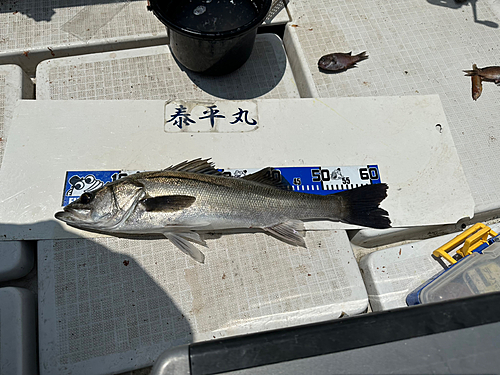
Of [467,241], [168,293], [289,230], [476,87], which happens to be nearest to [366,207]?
[289,230]

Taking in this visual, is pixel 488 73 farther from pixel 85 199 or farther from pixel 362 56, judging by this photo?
pixel 85 199

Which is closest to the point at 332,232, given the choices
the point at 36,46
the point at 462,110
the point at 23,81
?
the point at 462,110

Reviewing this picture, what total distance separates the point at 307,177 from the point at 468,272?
108 centimetres

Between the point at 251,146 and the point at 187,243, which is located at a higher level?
the point at 251,146

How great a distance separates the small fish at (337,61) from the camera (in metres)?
2.59

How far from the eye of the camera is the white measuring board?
2021mm

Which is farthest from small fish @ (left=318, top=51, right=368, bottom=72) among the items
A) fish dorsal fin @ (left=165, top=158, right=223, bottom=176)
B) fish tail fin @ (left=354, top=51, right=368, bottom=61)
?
fish dorsal fin @ (left=165, top=158, right=223, bottom=176)

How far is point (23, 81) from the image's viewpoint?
2.39 meters

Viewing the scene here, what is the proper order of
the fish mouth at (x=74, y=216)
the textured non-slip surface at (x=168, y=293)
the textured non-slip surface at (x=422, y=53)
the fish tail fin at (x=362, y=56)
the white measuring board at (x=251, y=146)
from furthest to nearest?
the fish tail fin at (x=362, y=56) → the textured non-slip surface at (x=422, y=53) → the white measuring board at (x=251, y=146) → the fish mouth at (x=74, y=216) → the textured non-slip surface at (x=168, y=293)

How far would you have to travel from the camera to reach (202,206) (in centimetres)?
183

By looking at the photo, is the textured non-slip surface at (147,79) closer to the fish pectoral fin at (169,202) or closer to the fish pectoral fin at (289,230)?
the fish pectoral fin at (169,202)

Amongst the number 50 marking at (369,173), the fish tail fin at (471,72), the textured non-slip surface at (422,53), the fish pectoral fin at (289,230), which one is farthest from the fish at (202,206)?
Result: the fish tail fin at (471,72)

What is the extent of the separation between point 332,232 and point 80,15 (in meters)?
2.72

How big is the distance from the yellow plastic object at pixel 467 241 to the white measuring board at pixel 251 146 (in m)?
0.16
